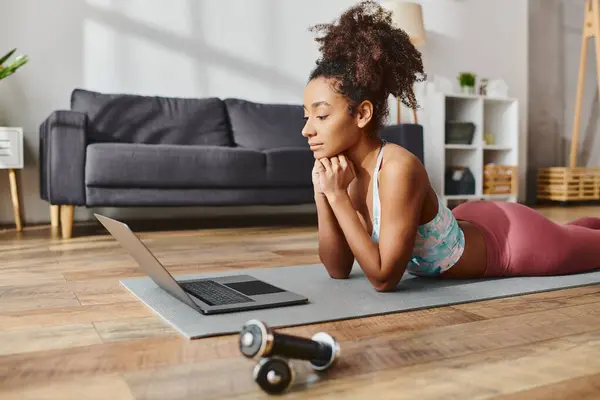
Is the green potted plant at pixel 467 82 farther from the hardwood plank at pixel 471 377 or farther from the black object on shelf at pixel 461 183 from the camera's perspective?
the hardwood plank at pixel 471 377

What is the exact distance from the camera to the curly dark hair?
1.24 meters

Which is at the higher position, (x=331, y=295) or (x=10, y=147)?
(x=10, y=147)

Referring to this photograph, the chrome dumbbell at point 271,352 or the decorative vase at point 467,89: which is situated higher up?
the decorative vase at point 467,89

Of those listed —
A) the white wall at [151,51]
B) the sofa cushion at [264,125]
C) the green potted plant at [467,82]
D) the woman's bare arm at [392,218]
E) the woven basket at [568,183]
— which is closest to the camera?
the woman's bare arm at [392,218]

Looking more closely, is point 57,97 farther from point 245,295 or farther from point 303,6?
point 245,295

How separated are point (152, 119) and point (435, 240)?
252cm

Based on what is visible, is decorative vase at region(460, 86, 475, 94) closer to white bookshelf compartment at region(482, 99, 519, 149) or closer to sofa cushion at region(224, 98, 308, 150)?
white bookshelf compartment at region(482, 99, 519, 149)

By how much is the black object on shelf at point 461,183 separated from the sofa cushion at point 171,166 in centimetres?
195

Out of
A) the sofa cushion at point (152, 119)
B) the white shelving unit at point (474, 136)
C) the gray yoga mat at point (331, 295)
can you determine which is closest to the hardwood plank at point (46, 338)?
the gray yoga mat at point (331, 295)

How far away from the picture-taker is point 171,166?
2906 millimetres

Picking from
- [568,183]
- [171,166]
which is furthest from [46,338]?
[568,183]

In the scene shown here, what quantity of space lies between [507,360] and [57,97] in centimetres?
341

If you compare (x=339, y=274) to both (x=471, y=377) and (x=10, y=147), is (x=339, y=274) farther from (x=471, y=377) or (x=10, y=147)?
(x=10, y=147)

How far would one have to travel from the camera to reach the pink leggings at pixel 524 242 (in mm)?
1500
